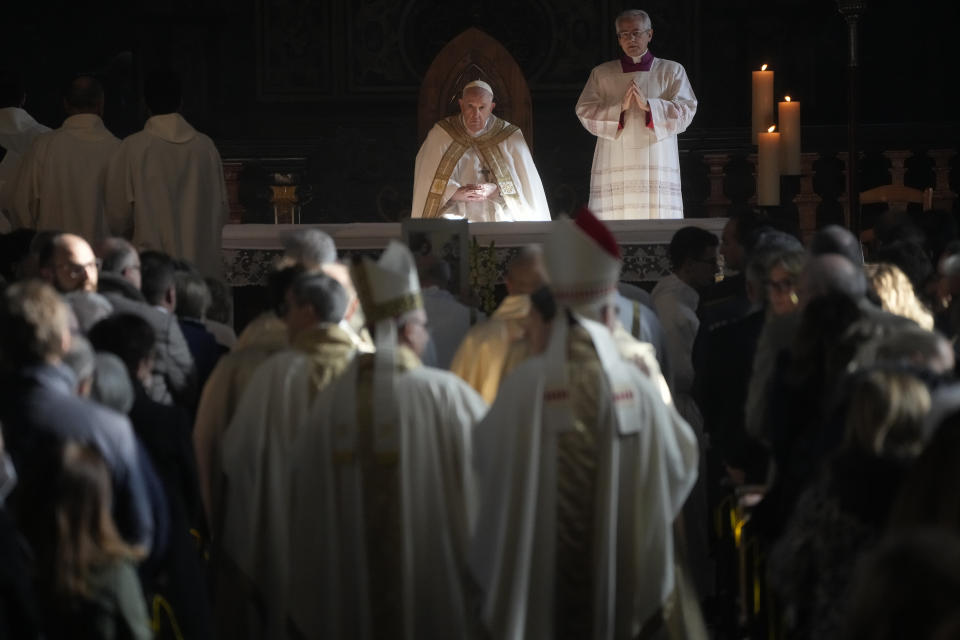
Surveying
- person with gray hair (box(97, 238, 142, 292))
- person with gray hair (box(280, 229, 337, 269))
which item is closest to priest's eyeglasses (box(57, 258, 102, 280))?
person with gray hair (box(97, 238, 142, 292))

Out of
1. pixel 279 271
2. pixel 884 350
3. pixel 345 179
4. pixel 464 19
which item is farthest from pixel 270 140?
pixel 884 350

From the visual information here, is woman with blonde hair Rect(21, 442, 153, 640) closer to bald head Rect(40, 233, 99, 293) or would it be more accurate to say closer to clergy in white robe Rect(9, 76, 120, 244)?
bald head Rect(40, 233, 99, 293)

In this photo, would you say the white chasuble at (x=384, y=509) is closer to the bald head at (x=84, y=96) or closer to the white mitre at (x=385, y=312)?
the white mitre at (x=385, y=312)

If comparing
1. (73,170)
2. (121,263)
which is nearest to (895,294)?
(121,263)

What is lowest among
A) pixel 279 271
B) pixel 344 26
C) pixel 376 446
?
pixel 376 446

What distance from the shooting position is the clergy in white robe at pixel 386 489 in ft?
20.4

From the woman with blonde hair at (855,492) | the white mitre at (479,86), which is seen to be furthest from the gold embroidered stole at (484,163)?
the woman with blonde hair at (855,492)

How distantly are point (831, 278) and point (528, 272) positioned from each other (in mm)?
1545

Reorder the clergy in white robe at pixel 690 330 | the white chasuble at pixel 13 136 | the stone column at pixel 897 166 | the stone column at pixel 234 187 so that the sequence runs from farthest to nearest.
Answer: the stone column at pixel 234 187
the stone column at pixel 897 166
the white chasuble at pixel 13 136
the clergy in white robe at pixel 690 330

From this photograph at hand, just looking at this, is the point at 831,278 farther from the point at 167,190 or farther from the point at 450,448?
the point at 167,190

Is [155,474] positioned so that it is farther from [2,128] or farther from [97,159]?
[2,128]

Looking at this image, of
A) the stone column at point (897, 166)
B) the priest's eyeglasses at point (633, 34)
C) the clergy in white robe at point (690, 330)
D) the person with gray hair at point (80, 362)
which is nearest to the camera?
the person with gray hair at point (80, 362)

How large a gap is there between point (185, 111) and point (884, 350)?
36.7 feet

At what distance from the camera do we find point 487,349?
7.01 m
